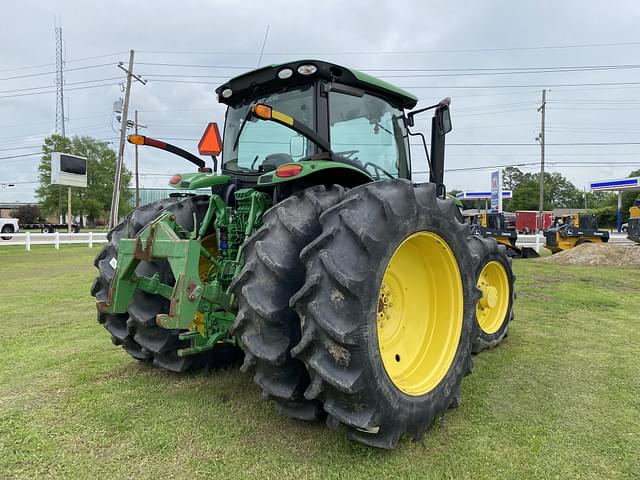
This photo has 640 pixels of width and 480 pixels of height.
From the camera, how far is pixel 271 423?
114 inches

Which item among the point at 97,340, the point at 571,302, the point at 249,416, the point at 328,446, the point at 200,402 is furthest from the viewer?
the point at 571,302

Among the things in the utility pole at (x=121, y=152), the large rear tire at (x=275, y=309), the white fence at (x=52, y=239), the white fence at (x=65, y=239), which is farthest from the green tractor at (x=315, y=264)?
the utility pole at (x=121, y=152)

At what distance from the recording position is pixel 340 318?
2.33 metres

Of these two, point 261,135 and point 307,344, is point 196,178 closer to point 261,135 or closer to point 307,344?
point 261,135

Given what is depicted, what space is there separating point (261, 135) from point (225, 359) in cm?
188

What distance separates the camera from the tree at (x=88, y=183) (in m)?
48.0

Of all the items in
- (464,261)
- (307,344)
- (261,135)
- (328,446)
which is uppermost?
(261,135)

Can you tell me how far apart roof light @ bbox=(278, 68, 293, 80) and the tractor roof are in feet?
0.04

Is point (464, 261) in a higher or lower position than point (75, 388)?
higher

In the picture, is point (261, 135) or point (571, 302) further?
point (571, 302)

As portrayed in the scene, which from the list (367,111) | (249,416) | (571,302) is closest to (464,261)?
(367,111)

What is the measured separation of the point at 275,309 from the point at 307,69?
66.1 inches

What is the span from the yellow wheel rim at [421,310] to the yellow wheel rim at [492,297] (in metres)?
1.70

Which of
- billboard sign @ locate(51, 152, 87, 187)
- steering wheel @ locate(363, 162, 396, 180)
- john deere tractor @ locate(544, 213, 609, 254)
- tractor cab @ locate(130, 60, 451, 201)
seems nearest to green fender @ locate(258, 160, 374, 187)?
tractor cab @ locate(130, 60, 451, 201)
